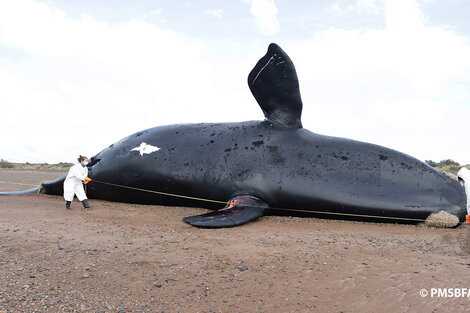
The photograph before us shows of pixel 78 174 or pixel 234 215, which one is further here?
pixel 78 174

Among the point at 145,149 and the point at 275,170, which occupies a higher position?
the point at 145,149

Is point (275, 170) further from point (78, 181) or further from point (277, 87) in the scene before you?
point (78, 181)

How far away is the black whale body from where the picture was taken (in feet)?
21.3

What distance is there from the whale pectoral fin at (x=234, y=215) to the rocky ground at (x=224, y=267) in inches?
6.6

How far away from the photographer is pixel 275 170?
704cm

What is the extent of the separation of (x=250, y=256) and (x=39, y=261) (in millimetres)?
2133

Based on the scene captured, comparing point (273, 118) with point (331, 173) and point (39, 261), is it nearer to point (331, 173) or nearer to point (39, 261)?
point (331, 173)

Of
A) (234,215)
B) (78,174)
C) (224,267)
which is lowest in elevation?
(224,267)

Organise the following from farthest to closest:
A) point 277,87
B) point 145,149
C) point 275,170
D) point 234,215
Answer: point 145,149 < point 277,87 < point 275,170 < point 234,215

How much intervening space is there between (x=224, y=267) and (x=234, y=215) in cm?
243

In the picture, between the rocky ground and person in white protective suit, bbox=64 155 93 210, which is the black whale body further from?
the rocky ground

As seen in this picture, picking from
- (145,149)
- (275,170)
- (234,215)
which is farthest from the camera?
(145,149)

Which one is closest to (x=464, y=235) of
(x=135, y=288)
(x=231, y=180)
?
(x=231, y=180)

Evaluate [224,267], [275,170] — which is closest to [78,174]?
[275,170]
